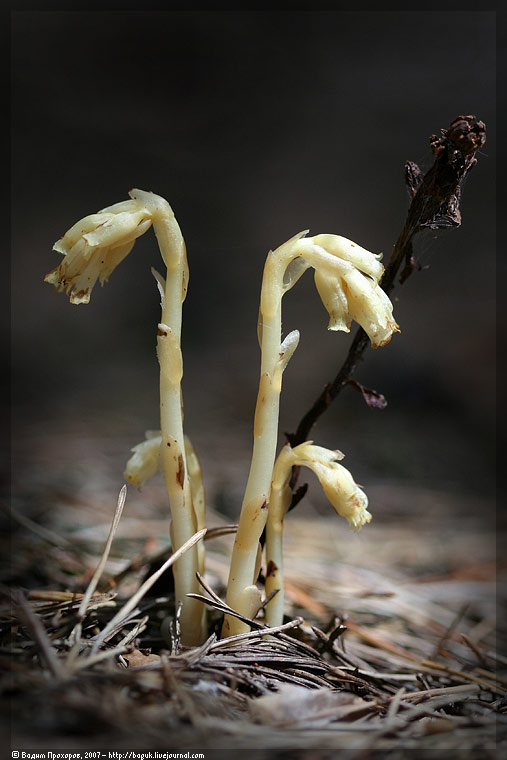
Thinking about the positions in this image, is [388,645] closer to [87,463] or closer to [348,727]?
[348,727]

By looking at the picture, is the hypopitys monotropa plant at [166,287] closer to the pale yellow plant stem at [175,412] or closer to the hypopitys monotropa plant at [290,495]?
the pale yellow plant stem at [175,412]

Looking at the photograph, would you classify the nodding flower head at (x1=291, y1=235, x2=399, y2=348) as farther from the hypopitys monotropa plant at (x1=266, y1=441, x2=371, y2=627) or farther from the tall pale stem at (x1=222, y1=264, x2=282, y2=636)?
the hypopitys monotropa plant at (x1=266, y1=441, x2=371, y2=627)

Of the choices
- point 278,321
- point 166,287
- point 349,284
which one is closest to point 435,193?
point 349,284

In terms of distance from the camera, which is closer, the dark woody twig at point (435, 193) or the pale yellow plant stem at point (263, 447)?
the dark woody twig at point (435, 193)

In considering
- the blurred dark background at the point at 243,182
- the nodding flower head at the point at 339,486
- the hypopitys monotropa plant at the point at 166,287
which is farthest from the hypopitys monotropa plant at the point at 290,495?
the blurred dark background at the point at 243,182

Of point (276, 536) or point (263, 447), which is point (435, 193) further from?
point (276, 536)

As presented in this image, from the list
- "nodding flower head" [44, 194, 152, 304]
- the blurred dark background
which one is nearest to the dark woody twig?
"nodding flower head" [44, 194, 152, 304]

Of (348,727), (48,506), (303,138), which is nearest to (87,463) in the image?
(48,506)
